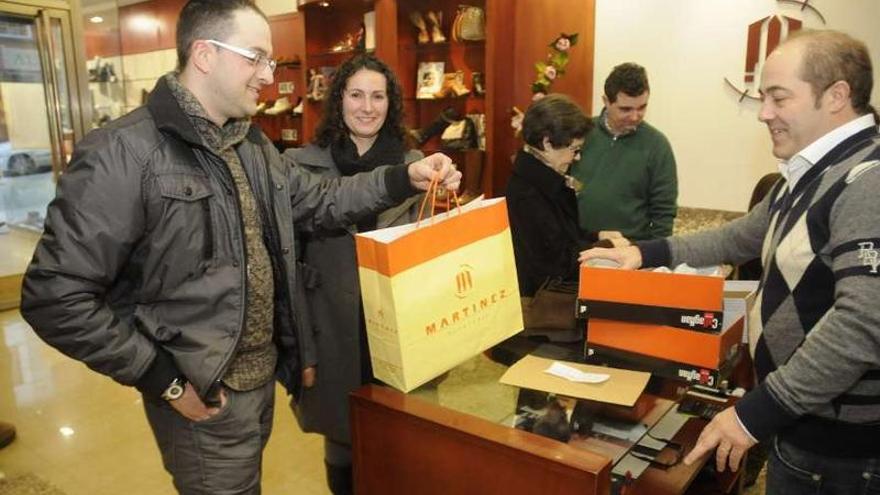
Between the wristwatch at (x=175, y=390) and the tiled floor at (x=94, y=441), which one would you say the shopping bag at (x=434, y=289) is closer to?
the wristwatch at (x=175, y=390)

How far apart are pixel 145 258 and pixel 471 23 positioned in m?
3.23

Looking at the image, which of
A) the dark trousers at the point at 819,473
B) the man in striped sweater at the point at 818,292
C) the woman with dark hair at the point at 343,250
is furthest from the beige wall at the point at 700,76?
the dark trousers at the point at 819,473

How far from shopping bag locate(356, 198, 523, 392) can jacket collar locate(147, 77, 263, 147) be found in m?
0.40

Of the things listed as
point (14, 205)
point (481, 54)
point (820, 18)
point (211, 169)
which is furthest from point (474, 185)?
point (14, 205)

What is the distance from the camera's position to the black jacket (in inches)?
81.4

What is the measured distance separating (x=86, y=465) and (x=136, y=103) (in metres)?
6.30

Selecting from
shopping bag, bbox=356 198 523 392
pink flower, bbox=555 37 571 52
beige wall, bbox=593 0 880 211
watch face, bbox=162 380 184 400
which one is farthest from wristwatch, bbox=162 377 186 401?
beige wall, bbox=593 0 880 211

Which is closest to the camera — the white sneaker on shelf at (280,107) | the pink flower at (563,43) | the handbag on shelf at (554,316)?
the handbag on shelf at (554,316)

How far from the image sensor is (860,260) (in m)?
1.10

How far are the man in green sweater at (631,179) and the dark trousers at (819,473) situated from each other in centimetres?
169

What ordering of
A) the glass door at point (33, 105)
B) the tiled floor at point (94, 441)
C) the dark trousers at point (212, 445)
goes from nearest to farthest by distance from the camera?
the dark trousers at point (212, 445) → the tiled floor at point (94, 441) → the glass door at point (33, 105)

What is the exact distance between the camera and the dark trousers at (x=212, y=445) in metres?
1.37

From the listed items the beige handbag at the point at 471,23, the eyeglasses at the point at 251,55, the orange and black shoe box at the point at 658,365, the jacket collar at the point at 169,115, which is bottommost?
the orange and black shoe box at the point at 658,365

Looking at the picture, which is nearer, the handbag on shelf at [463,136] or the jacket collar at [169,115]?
the jacket collar at [169,115]
